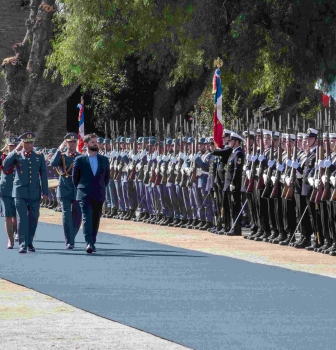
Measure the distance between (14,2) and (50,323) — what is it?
43.6m

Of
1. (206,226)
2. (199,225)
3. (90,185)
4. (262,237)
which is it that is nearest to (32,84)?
(199,225)

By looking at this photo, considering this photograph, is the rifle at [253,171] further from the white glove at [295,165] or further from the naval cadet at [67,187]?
the naval cadet at [67,187]

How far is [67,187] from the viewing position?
21.2m

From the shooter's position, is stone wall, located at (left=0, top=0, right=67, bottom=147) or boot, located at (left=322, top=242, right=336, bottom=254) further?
stone wall, located at (left=0, top=0, right=67, bottom=147)

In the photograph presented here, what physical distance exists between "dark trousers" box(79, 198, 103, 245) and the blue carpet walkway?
29cm

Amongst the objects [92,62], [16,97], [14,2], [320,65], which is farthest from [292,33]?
[14,2]

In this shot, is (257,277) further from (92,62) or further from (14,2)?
(14,2)

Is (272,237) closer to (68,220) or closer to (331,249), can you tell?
(331,249)

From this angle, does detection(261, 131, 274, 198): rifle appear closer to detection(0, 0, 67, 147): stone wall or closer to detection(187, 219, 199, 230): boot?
detection(187, 219, 199, 230): boot

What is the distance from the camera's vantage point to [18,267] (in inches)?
704

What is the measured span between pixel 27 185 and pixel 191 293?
6.77m

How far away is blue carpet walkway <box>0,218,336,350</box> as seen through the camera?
11.3m

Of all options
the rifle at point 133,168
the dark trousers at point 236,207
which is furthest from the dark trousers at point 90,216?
the rifle at point 133,168

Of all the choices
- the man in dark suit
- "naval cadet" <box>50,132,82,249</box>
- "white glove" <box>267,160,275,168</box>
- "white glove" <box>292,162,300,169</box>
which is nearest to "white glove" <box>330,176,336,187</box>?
"white glove" <box>292,162,300,169</box>
